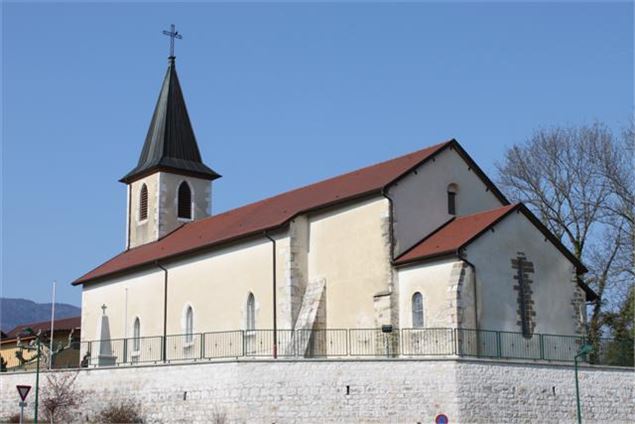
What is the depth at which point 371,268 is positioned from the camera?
3397 cm

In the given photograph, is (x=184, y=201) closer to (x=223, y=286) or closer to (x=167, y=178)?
(x=167, y=178)

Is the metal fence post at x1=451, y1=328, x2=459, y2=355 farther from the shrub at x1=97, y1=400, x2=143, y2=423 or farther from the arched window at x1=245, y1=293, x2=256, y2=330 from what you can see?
the shrub at x1=97, y1=400, x2=143, y2=423

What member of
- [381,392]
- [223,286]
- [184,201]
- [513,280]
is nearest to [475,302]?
[513,280]

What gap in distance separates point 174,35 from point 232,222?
17430 millimetres

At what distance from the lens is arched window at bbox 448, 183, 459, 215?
35.8 meters

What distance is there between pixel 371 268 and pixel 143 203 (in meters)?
22.2

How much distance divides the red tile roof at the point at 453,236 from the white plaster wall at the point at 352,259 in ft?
3.53

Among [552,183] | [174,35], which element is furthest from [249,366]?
[174,35]

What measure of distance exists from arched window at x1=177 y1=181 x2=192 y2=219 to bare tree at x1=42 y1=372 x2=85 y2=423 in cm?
1820

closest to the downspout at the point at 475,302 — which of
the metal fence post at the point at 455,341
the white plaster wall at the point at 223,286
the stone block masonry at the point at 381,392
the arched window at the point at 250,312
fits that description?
the metal fence post at the point at 455,341

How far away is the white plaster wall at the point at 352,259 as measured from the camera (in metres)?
33.7

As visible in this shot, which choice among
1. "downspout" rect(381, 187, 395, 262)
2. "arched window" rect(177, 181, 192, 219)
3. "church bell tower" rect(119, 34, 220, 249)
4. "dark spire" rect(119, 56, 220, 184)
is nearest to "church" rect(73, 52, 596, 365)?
"downspout" rect(381, 187, 395, 262)

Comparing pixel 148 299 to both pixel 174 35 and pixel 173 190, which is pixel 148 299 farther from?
pixel 174 35

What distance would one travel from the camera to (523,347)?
106 ft
